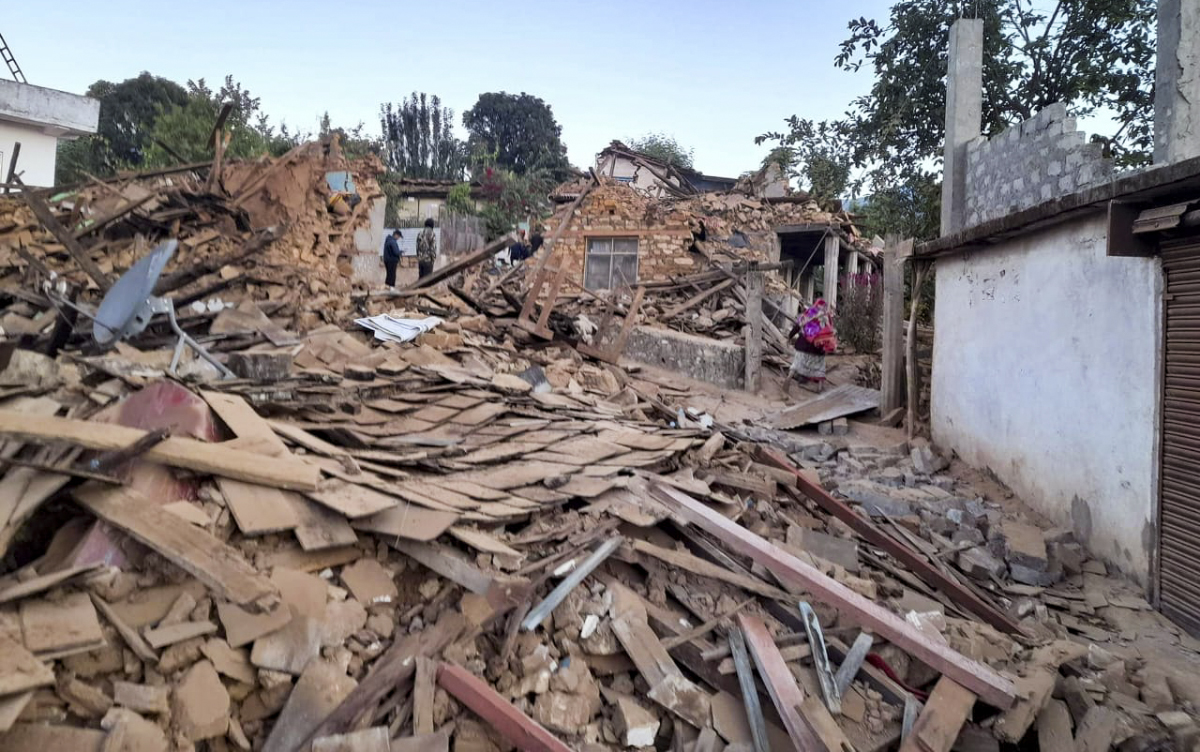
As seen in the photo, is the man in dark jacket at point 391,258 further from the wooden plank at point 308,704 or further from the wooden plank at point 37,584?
the wooden plank at point 308,704

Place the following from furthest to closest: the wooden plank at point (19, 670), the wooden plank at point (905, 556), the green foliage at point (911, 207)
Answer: the green foliage at point (911, 207)
the wooden plank at point (905, 556)
the wooden plank at point (19, 670)

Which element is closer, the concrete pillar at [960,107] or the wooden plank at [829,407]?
the concrete pillar at [960,107]

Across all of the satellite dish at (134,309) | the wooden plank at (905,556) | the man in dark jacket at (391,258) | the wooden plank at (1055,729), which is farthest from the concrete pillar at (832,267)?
the satellite dish at (134,309)

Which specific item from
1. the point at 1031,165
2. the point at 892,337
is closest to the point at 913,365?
the point at 892,337

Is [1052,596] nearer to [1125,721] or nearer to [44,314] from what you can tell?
[1125,721]

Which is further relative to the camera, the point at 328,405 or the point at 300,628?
the point at 328,405

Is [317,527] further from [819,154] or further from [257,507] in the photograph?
[819,154]

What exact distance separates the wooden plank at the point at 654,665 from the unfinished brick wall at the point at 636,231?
1253 cm

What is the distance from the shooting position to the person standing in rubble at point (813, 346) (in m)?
10.9

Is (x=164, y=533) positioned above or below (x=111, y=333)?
below

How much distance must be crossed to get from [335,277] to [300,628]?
26.0 ft

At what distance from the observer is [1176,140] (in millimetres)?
7047

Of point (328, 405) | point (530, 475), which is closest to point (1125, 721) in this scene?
point (530, 475)

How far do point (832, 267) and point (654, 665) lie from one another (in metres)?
13.9
